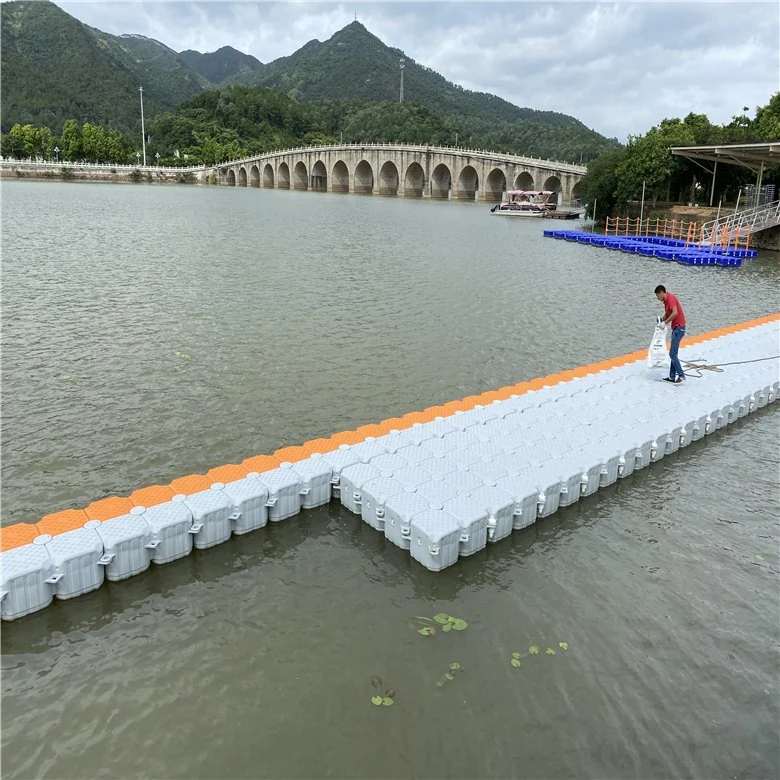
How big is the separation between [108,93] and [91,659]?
218m

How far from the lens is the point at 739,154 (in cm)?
4084

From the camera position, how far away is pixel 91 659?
19.8 ft

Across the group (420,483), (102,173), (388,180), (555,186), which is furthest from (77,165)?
(420,483)

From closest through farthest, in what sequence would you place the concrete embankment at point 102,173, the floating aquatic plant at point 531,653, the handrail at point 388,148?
the floating aquatic plant at point 531,653 < the handrail at point 388,148 < the concrete embankment at point 102,173

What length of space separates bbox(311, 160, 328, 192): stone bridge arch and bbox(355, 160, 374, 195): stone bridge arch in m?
12.2

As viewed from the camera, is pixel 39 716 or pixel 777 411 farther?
pixel 777 411

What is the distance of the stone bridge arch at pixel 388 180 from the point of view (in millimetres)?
118938

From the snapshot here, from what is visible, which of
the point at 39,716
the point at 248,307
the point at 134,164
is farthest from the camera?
the point at 134,164

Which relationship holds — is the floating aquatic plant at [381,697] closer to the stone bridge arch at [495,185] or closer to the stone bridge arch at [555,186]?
the stone bridge arch at [555,186]

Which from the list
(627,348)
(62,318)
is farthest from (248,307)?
(627,348)

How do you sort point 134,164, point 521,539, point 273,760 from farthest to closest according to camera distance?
1. point 134,164
2. point 521,539
3. point 273,760

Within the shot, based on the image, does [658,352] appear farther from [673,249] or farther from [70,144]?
[70,144]

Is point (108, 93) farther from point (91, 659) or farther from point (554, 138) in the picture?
point (91, 659)

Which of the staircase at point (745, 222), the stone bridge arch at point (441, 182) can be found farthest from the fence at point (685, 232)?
the stone bridge arch at point (441, 182)
